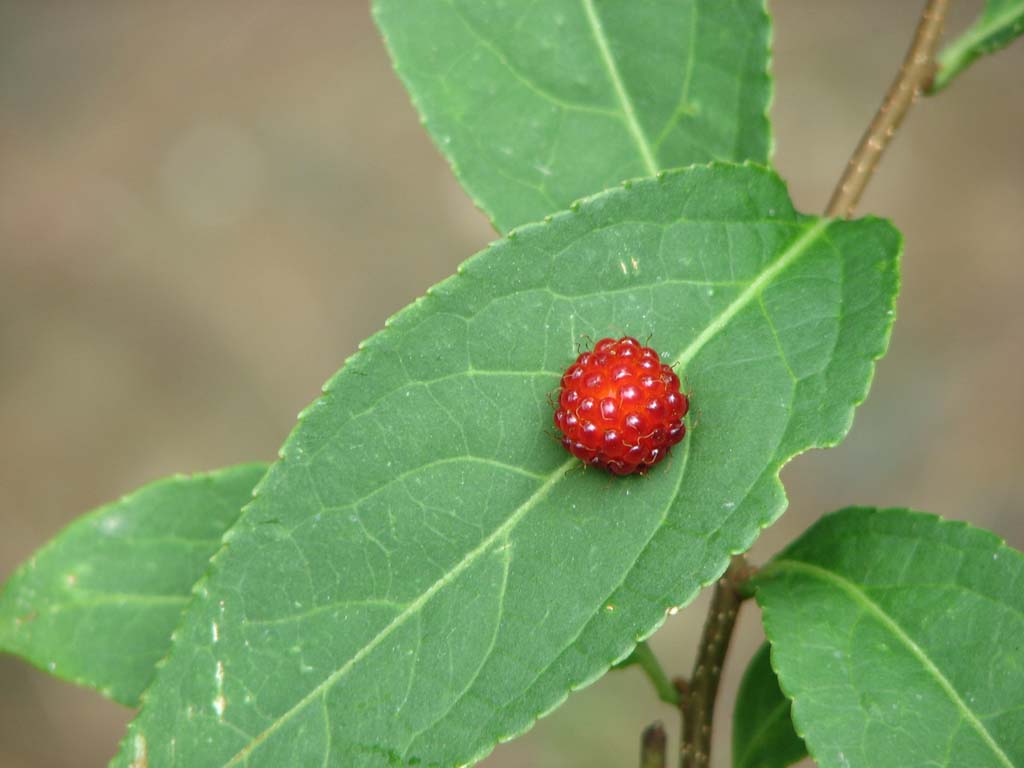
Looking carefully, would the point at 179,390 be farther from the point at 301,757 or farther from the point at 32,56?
the point at 301,757

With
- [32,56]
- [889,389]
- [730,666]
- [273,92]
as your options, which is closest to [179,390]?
[273,92]

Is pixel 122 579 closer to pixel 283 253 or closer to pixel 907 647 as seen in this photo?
pixel 907 647

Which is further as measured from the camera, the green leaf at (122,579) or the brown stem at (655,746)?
the green leaf at (122,579)

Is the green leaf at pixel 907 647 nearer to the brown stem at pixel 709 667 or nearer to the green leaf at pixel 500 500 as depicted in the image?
the brown stem at pixel 709 667

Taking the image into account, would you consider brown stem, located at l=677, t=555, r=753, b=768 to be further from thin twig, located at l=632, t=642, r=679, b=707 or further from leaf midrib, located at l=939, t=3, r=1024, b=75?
leaf midrib, located at l=939, t=3, r=1024, b=75

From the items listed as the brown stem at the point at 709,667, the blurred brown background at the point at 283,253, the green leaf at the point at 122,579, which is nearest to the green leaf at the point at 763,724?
the brown stem at the point at 709,667

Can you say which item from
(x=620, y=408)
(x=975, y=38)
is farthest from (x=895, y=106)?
(x=620, y=408)
